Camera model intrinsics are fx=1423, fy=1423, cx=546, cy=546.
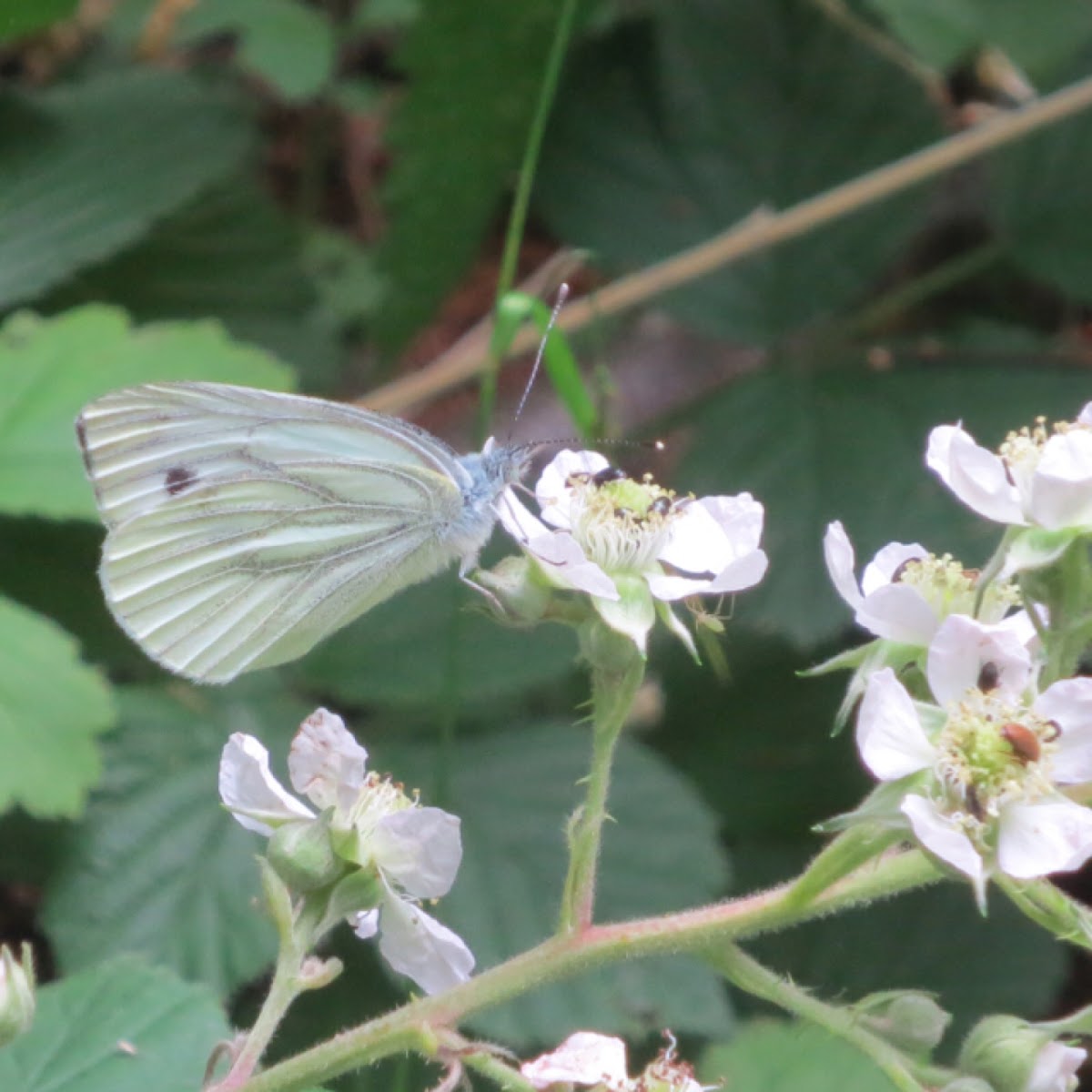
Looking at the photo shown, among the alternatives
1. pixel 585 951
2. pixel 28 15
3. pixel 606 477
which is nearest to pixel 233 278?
pixel 28 15

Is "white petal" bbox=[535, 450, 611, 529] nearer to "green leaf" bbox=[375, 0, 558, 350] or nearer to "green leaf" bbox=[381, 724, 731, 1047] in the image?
"green leaf" bbox=[381, 724, 731, 1047]

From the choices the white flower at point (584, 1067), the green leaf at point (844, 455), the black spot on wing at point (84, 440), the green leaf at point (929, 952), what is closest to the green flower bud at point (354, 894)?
the white flower at point (584, 1067)

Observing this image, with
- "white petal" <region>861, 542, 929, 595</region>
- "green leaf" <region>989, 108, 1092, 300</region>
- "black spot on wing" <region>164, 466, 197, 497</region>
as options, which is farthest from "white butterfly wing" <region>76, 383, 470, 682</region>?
"green leaf" <region>989, 108, 1092, 300</region>

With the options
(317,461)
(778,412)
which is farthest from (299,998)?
(778,412)

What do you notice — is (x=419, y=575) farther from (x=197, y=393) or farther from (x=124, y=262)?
(x=124, y=262)

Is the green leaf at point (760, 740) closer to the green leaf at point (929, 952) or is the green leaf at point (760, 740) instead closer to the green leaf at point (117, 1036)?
the green leaf at point (929, 952)
